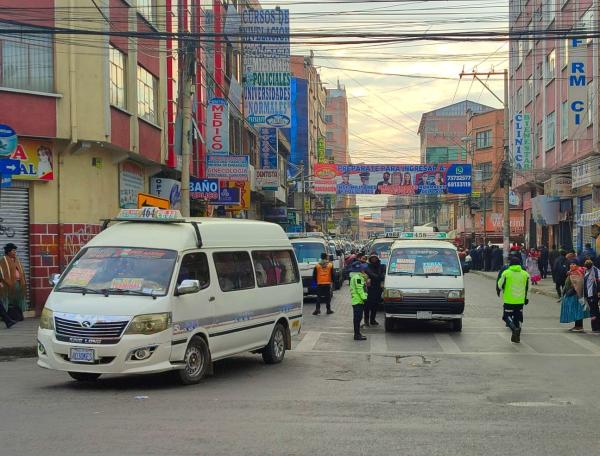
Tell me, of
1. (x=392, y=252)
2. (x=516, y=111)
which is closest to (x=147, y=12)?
(x=392, y=252)

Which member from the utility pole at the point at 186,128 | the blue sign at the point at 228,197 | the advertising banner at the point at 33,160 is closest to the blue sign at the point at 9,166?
the advertising banner at the point at 33,160

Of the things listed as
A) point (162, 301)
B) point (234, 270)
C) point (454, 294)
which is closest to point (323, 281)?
point (454, 294)

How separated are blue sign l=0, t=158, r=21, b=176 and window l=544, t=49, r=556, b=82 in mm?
28683

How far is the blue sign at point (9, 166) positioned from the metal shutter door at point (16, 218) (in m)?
0.65

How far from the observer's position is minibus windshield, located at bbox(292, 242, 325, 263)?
27.9m

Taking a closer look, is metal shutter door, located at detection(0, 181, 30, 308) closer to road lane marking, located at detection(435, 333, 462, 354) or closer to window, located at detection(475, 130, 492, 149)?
road lane marking, located at detection(435, 333, 462, 354)

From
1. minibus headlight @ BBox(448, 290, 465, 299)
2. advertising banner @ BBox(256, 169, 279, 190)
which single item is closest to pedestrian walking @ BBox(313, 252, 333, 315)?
minibus headlight @ BBox(448, 290, 465, 299)

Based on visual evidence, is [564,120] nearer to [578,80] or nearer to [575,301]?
[578,80]

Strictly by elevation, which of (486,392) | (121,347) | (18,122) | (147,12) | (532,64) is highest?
(532,64)

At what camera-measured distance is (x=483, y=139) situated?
8094 centimetres

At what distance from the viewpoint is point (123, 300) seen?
32.0 ft

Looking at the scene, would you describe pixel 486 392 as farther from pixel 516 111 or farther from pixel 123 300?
pixel 516 111

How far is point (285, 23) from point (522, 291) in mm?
29318

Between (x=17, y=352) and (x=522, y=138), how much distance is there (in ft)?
116
